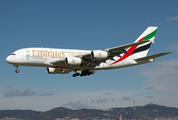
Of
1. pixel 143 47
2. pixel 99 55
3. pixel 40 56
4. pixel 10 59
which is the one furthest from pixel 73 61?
pixel 143 47

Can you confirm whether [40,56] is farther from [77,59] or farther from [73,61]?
[77,59]

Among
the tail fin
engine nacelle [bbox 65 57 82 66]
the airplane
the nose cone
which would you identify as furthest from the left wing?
the tail fin

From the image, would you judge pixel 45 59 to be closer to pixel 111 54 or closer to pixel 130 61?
pixel 111 54

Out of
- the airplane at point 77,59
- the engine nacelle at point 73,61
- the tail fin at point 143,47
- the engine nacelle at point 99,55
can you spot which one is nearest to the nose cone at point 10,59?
the airplane at point 77,59

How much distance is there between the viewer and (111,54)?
120ft

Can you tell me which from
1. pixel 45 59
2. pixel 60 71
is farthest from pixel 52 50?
pixel 60 71

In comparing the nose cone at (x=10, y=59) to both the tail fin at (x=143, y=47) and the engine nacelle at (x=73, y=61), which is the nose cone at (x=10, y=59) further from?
the tail fin at (x=143, y=47)

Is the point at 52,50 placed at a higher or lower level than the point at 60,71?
higher

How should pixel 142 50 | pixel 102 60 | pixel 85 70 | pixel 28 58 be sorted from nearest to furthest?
pixel 28 58, pixel 102 60, pixel 85 70, pixel 142 50

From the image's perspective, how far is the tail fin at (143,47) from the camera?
4303 cm

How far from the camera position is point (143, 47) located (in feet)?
146

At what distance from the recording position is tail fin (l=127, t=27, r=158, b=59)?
43031mm

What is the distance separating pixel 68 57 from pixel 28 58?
21.0 feet

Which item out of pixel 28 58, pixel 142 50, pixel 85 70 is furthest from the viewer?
pixel 142 50
